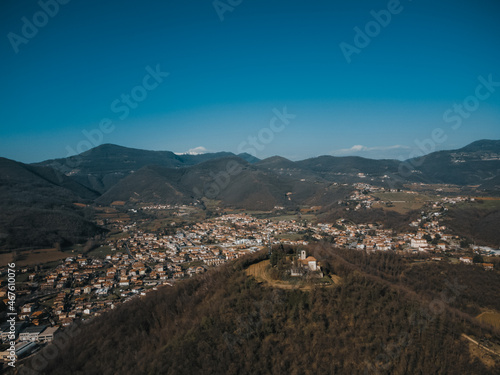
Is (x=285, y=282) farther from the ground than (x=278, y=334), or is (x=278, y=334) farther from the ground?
(x=285, y=282)

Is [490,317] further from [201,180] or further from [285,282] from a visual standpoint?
[201,180]

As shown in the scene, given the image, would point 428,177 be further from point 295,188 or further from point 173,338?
point 173,338

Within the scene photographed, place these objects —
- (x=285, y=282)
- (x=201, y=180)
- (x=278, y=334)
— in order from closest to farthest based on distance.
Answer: (x=278, y=334)
(x=285, y=282)
(x=201, y=180)

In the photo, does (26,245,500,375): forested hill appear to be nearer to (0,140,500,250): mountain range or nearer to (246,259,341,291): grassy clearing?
(246,259,341,291): grassy clearing

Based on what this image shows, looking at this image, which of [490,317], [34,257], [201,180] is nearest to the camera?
[490,317]

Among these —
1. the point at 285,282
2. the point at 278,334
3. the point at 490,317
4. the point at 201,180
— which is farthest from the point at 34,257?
the point at 201,180

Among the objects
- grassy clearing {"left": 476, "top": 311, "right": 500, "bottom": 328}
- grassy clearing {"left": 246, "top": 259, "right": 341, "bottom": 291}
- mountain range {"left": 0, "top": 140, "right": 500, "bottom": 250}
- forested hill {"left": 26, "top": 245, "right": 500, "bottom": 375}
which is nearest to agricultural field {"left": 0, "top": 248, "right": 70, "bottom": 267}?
mountain range {"left": 0, "top": 140, "right": 500, "bottom": 250}

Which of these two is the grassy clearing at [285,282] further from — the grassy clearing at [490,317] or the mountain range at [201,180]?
the mountain range at [201,180]
